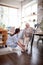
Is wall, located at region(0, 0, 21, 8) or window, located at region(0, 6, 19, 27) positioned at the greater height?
wall, located at region(0, 0, 21, 8)

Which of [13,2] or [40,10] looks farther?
[13,2]

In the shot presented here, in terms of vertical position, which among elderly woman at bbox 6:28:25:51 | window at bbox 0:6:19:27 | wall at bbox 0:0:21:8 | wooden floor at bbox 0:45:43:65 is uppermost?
wall at bbox 0:0:21:8

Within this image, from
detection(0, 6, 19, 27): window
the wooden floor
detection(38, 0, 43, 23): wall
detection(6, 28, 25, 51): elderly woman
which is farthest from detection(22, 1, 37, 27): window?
the wooden floor

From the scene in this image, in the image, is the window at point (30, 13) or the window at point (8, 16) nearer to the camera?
the window at point (30, 13)

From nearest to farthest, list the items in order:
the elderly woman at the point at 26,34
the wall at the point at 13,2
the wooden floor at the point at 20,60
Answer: the wooden floor at the point at 20,60 < the elderly woman at the point at 26,34 < the wall at the point at 13,2

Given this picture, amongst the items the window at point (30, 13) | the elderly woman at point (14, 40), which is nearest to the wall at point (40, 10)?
the window at point (30, 13)

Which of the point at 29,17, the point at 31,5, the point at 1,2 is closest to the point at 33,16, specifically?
the point at 29,17

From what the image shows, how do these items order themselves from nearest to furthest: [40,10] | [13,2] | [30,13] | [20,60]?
[20,60] → [40,10] → [30,13] → [13,2]

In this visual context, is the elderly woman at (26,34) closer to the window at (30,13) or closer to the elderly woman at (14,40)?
the elderly woman at (14,40)

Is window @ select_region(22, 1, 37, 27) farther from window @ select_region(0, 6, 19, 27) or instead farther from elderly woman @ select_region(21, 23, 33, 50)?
elderly woman @ select_region(21, 23, 33, 50)

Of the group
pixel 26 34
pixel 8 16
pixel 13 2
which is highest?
pixel 13 2

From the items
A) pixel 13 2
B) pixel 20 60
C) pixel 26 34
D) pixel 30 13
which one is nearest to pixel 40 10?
pixel 30 13

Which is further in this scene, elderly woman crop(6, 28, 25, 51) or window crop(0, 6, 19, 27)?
window crop(0, 6, 19, 27)

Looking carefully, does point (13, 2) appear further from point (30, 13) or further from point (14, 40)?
point (14, 40)
